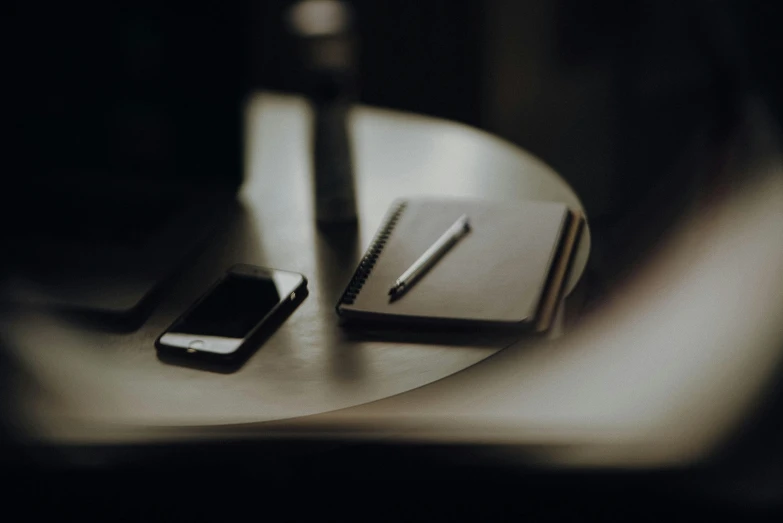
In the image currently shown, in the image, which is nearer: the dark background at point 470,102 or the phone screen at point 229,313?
the phone screen at point 229,313

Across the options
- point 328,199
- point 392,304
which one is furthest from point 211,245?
point 392,304

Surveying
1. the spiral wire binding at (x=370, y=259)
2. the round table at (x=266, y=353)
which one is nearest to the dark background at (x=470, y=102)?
the round table at (x=266, y=353)

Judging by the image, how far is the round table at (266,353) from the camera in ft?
2.18

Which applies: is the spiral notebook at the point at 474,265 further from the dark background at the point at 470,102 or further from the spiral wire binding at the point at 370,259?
the dark background at the point at 470,102

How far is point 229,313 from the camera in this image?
2.43 feet

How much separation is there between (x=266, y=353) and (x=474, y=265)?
20 centimetres

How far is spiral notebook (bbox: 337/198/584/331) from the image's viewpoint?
72 cm

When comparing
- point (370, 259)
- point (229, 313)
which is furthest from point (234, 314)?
point (370, 259)

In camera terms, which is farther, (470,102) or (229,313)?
(470,102)

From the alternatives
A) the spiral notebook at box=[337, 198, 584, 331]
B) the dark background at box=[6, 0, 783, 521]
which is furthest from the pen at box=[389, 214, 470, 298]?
the dark background at box=[6, 0, 783, 521]

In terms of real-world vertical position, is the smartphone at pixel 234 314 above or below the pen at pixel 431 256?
below

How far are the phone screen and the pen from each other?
0.09 meters

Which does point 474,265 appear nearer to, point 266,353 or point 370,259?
point 370,259

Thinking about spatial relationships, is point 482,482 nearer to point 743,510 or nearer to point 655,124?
point 743,510
